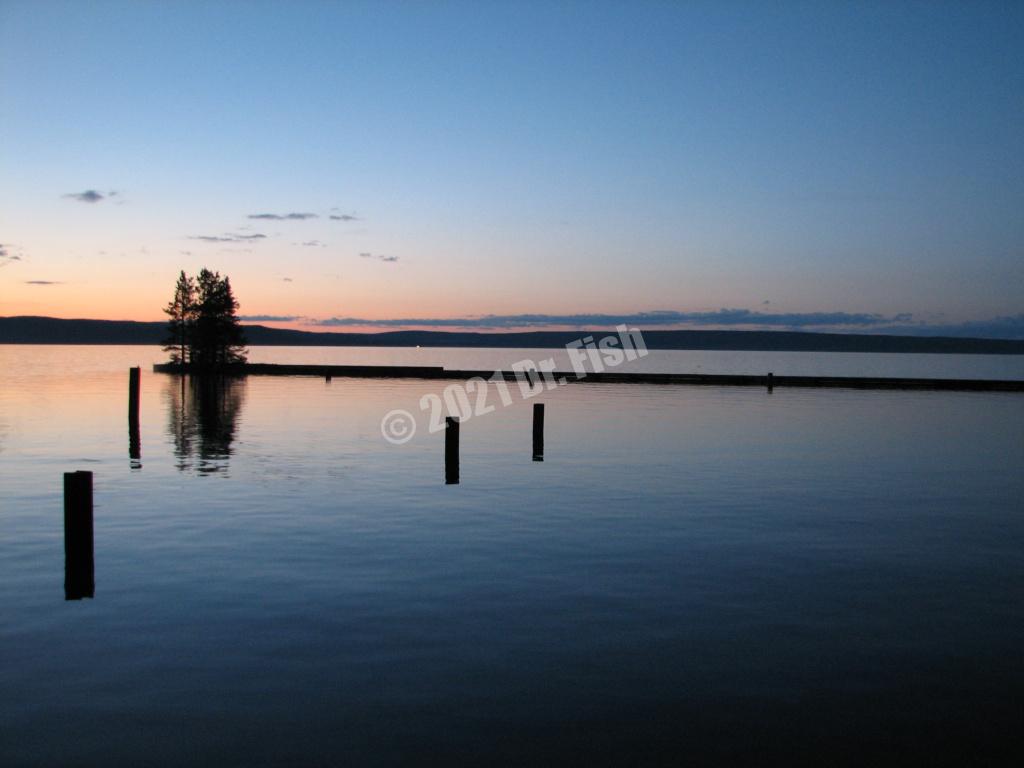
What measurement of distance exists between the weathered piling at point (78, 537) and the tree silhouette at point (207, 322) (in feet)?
314

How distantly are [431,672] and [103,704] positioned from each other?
3.54 metres

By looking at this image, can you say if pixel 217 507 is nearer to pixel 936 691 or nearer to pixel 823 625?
pixel 823 625

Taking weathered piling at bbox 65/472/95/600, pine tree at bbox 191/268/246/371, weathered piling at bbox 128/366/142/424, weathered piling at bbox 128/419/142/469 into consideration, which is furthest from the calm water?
pine tree at bbox 191/268/246/371

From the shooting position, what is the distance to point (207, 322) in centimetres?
10462

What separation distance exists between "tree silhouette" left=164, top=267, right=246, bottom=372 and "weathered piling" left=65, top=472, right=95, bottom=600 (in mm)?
95813

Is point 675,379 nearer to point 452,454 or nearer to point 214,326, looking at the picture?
point 214,326

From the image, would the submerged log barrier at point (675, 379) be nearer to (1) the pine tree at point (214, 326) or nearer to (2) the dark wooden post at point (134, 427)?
(1) the pine tree at point (214, 326)

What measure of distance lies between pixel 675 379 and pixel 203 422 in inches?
2082

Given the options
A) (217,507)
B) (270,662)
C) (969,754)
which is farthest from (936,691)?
(217,507)

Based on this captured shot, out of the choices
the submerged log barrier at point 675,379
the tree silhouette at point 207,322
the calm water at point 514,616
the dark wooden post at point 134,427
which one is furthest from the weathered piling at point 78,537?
the tree silhouette at point 207,322

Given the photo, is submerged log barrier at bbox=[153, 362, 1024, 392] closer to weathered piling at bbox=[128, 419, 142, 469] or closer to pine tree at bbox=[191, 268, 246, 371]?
pine tree at bbox=[191, 268, 246, 371]

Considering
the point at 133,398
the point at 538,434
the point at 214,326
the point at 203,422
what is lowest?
the point at 203,422

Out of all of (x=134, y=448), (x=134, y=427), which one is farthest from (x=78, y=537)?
(x=134, y=427)

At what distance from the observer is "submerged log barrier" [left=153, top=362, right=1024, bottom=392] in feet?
271
